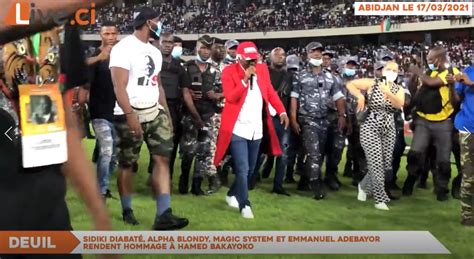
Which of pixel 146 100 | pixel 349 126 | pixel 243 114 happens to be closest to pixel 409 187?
pixel 349 126

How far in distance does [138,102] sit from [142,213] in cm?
83

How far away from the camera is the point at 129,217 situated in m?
3.38

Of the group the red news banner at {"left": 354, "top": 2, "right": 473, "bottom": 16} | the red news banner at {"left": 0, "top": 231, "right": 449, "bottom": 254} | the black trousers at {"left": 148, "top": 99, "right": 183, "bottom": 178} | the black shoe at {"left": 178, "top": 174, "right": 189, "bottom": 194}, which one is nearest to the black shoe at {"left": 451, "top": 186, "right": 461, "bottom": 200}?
the black shoe at {"left": 178, "top": 174, "right": 189, "bottom": 194}

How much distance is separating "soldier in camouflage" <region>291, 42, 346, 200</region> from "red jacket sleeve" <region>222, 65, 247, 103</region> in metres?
0.96

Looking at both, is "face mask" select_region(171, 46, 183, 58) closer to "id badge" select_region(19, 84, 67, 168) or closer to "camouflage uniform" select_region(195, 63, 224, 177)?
"camouflage uniform" select_region(195, 63, 224, 177)

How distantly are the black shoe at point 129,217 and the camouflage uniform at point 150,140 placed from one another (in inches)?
10.6

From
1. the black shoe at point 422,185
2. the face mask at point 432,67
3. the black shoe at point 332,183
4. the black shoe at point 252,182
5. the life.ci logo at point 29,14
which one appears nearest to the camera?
the life.ci logo at point 29,14

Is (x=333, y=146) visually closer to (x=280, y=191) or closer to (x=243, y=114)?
(x=280, y=191)

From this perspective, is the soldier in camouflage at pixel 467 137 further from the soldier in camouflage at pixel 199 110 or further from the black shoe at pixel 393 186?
the soldier in camouflage at pixel 199 110

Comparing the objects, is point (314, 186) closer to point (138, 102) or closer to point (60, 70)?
point (138, 102)

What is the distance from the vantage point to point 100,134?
12.3 feet

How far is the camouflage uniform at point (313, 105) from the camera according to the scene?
452cm

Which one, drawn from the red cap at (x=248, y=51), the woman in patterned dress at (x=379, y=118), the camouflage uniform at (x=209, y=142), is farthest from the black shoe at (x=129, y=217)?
the woman in patterned dress at (x=379, y=118)

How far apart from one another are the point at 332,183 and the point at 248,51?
191 cm
